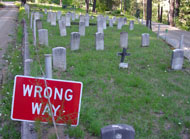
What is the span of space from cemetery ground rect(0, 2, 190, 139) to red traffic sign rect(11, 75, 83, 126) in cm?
29

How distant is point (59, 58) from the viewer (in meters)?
7.55

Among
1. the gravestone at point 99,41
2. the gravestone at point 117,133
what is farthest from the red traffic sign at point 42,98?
the gravestone at point 99,41

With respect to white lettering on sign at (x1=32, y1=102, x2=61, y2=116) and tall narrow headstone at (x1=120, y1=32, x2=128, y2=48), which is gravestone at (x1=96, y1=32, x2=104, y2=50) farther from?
white lettering on sign at (x1=32, y1=102, x2=61, y2=116)

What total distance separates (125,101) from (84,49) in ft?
19.7

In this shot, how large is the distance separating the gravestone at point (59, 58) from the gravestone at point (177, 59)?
385cm

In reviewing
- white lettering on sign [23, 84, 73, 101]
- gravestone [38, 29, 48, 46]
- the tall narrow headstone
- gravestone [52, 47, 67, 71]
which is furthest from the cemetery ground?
the tall narrow headstone

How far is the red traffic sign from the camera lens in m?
3.53

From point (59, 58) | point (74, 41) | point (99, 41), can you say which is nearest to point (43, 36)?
point (74, 41)

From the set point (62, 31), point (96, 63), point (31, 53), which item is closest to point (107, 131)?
point (96, 63)

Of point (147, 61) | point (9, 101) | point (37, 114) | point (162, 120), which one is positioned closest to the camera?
point (37, 114)

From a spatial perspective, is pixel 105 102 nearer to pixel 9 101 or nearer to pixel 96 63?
pixel 9 101

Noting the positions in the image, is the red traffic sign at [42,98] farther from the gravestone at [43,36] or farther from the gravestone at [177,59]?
the gravestone at [43,36]

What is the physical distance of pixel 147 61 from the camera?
9320 mm

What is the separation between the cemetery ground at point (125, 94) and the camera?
14.0 ft
